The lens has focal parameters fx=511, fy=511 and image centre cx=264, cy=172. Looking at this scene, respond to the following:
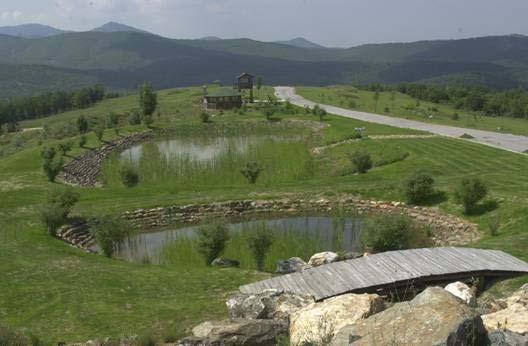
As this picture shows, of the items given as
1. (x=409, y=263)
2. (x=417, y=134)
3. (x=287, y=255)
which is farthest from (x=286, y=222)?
(x=417, y=134)

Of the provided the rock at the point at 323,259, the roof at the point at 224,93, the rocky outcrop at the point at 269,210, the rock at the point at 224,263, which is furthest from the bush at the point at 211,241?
the roof at the point at 224,93

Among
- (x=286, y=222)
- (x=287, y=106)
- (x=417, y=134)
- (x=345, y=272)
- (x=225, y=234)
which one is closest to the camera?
(x=345, y=272)

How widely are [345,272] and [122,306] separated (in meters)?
7.34

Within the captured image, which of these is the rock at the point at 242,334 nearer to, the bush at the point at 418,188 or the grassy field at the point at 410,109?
the bush at the point at 418,188

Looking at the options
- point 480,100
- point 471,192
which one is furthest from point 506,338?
point 480,100

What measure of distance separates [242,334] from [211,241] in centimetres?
1145

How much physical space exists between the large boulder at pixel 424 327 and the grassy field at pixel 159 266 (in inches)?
250

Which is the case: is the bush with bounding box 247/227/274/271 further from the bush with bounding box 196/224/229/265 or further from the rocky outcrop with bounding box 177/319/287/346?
the rocky outcrop with bounding box 177/319/287/346

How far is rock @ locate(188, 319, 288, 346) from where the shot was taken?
11.4m

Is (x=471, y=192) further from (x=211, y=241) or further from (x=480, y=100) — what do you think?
(x=480, y=100)

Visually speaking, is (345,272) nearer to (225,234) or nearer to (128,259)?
(225,234)

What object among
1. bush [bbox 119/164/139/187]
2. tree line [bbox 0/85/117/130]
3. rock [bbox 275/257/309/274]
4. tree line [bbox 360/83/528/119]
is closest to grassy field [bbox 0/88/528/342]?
rock [bbox 275/257/309/274]

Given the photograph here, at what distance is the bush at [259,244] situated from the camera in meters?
22.5

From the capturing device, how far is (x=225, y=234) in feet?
75.5
